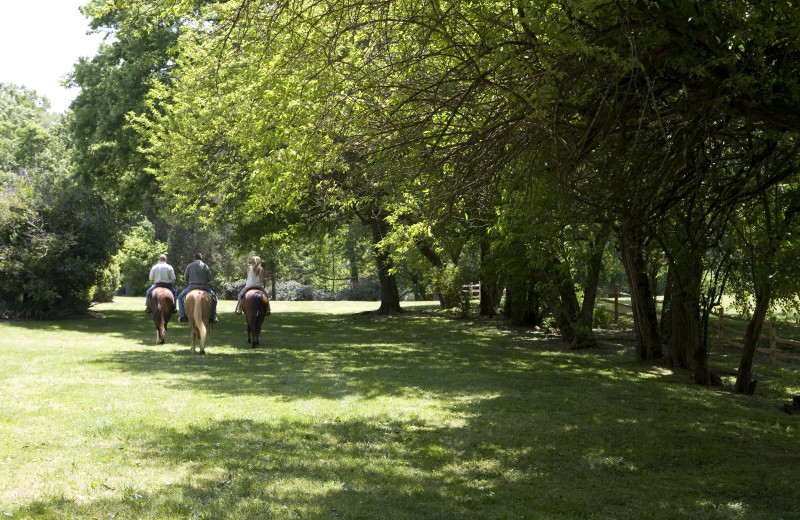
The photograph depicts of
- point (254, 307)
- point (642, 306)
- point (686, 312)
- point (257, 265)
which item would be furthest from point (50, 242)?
point (686, 312)

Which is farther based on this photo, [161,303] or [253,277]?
[161,303]

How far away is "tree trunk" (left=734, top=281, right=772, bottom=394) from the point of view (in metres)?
11.6

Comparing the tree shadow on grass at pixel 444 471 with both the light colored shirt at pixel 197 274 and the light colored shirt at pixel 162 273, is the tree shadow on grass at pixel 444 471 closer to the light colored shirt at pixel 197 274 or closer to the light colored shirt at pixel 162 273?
the light colored shirt at pixel 197 274

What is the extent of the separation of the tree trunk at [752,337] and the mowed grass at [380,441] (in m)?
0.51

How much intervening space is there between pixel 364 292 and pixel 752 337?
46317 mm

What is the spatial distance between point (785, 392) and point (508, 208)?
21.9 feet

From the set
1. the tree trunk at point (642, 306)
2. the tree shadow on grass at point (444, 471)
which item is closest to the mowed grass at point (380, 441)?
the tree shadow on grass at point (444, 471)

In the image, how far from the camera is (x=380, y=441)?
27.4ft

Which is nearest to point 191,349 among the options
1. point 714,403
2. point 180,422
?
point 180,422

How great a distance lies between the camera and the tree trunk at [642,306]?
16172 millimetres

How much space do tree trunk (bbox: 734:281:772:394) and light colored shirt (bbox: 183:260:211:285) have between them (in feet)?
36.4

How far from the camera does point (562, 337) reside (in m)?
23.0

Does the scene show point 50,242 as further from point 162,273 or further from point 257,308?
point 257,308

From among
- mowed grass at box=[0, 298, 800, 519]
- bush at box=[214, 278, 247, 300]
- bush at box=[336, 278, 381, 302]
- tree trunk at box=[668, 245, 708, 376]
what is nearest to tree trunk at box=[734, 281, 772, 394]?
mowed grass at box=[0, 298, 800, 519]
